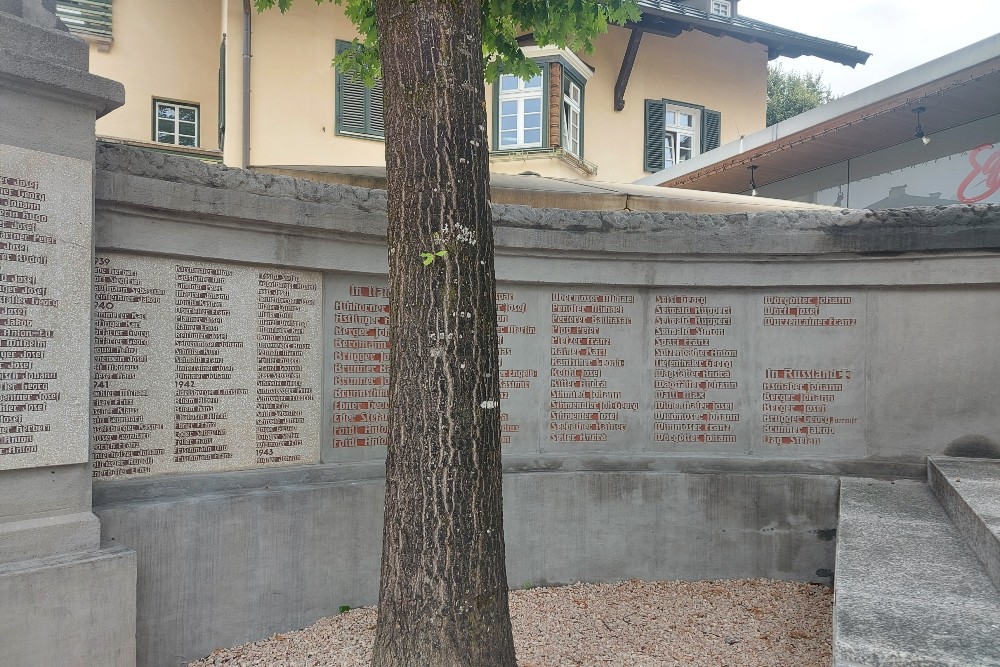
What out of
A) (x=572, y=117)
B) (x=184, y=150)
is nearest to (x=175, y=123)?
(x=184, y=150)

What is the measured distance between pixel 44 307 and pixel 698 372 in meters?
4.31

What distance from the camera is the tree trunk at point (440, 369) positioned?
10.3ft

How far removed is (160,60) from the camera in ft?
43.1

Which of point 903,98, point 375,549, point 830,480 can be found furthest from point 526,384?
point 903,98

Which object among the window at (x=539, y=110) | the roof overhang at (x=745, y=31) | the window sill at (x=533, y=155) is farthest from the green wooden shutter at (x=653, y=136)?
the window sill at (x=533, y=155)

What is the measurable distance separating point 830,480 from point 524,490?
90.9 inches

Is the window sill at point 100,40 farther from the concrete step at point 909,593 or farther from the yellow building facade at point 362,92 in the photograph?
the concrete step at point 909,593

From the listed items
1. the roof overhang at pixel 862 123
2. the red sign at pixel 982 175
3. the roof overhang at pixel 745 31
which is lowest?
the red sign at pixel 982 175

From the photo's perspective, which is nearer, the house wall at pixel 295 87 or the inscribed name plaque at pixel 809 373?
the inscribed name plaque at pixel 809 373

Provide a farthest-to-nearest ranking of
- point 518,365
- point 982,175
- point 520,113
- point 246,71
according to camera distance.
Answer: point 520,113 < point 246,71 < point 982,175 < point 518,365

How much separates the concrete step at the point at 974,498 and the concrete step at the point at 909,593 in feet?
0.21

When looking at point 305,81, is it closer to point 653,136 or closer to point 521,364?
point 653,136

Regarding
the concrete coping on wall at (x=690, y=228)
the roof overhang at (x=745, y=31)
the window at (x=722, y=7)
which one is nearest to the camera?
the concrete coping on wall at (x=690, y=228)

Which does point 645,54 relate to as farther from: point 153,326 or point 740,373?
point 153,326
